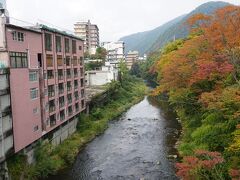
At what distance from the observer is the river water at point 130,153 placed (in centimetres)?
2716

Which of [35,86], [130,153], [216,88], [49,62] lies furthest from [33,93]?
[216,88]

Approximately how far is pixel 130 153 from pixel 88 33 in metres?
92.5

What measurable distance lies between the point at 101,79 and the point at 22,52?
45.1 metres

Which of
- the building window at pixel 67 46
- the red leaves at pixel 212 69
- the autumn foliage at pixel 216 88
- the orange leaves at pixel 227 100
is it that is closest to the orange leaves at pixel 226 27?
the autumn foliage at pixel 216 88

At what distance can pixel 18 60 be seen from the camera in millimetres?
24812

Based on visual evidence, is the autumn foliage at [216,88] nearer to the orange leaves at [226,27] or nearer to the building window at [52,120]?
the orange leaves at [226,27]

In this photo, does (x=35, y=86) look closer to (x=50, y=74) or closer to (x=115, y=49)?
(x=50, y=74)

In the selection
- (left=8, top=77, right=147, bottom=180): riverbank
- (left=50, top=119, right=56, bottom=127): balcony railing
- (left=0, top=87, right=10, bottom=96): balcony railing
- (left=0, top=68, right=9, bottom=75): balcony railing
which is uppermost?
(left=0, top=68, right=9, bottom=75): balcony railing

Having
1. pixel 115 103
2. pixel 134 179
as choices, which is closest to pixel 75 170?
pixel 134 179

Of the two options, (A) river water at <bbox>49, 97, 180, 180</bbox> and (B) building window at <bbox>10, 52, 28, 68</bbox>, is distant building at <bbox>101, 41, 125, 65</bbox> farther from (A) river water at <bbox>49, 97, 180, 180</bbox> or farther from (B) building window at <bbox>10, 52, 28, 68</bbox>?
(B) building window at <bbox>10, 52, 28, 68</bbox>

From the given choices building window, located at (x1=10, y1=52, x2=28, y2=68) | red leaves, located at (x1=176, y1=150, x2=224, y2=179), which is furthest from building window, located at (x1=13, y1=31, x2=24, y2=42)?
red leaves, located at (x1=176, y1=150, x2=224, y2=179)

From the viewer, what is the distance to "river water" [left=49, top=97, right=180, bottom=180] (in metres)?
27.2

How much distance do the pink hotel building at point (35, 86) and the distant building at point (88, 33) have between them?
2765 inches

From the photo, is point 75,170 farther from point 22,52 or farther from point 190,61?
point 190,61
